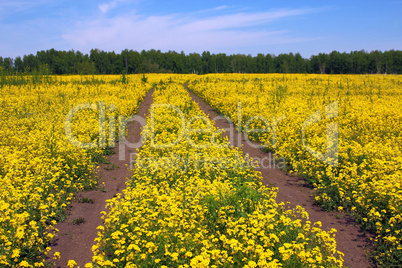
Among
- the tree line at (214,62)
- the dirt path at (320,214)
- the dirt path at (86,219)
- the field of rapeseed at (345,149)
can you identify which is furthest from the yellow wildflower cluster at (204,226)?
the tree line at (214,62)

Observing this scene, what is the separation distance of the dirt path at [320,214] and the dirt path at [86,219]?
461 cm

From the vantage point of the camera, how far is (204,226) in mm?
5086

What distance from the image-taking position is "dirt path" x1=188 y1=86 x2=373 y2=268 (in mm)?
5355

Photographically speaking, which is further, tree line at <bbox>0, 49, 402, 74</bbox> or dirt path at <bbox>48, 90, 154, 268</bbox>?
tree line at <bbox>0, 49, 402, 74</bbox>

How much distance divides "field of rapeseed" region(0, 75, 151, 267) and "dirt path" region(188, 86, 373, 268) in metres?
5.37

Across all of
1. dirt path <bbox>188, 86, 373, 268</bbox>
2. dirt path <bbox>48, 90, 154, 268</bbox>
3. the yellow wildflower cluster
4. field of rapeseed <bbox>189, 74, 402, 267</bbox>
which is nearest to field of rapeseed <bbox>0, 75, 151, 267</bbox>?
dirt path <bbox>48, 90, 154, 268</bbox>

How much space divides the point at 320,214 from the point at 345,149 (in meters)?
3.38

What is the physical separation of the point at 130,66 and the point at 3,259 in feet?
308

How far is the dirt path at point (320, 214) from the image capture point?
17.6 ft

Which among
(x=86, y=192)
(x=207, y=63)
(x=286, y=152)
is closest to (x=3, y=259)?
(x=86, y=192)

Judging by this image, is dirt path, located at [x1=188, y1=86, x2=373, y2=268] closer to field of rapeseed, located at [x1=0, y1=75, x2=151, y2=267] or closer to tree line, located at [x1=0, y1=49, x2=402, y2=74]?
field of rapeseed, located at [x1=0, y1=75, x2=151, y2=267]

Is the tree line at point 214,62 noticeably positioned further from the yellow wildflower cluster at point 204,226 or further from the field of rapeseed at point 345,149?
the yellow wildflower cluster at point 204,226

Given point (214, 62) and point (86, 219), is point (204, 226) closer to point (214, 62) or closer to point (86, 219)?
point (86, 219)

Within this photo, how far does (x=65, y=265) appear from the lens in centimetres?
508
